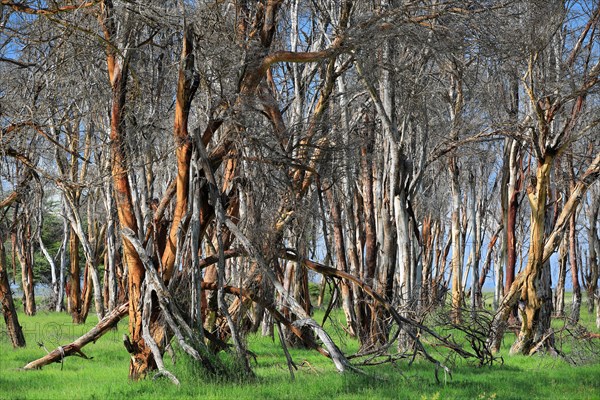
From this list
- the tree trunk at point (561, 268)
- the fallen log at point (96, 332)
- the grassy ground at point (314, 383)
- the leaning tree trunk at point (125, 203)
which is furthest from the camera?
the tree trunk at point (561, 268)

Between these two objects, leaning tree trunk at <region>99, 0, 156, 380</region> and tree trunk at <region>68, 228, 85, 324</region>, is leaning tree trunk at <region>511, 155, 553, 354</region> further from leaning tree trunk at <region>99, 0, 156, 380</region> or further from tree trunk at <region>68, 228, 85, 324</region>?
tree trunk at <region>68, 228, 85, 324</region>

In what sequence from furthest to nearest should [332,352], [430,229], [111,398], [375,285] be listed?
[430,229] → [375,285] → [332,352] → [111,398]

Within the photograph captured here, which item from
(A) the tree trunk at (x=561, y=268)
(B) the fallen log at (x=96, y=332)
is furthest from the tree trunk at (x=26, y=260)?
(A) the tree trunk at (x=561, y=268)

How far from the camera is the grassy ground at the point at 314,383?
31.1 feet

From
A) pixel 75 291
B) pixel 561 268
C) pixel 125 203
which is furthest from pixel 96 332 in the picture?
pixel 561 268

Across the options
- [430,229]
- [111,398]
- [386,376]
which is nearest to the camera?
[111,398]

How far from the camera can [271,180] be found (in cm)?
1051

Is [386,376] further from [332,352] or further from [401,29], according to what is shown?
[401,29]

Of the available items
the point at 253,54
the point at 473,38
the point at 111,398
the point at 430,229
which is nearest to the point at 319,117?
the point at 253,54

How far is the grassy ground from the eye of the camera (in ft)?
31.1

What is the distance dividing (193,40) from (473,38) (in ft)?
11.5

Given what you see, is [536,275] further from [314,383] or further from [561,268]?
[561,268]

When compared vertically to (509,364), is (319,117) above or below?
above

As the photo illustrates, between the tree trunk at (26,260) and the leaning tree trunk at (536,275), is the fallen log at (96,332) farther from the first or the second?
the tree trunk at (26,260)
